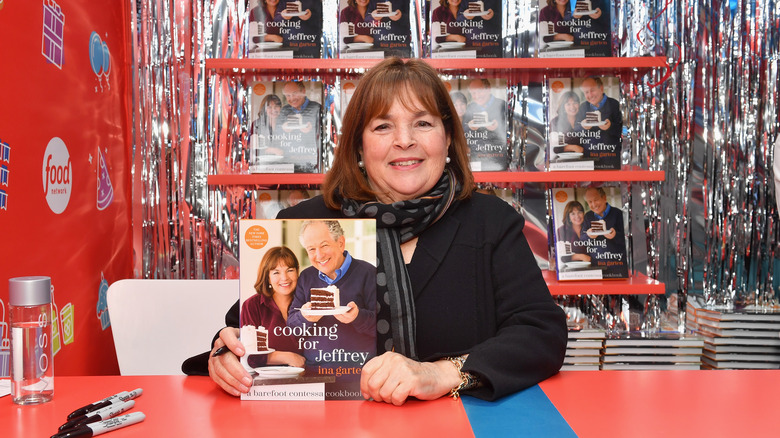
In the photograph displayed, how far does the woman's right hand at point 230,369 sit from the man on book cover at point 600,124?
76.9 inches

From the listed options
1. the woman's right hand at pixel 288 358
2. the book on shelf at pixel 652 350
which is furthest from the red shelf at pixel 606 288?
the woman's right hand at pixel 288 358

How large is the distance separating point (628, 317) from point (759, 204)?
77cm

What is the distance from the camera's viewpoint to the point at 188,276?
288cm

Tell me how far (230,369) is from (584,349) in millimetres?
1881

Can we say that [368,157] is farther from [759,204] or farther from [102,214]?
[759,204]

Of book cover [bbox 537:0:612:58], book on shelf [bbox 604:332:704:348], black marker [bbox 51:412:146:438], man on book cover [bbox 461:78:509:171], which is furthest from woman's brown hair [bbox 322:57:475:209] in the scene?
book on shelf [bbox 604:332:704:348]

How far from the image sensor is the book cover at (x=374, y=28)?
270 centimetres

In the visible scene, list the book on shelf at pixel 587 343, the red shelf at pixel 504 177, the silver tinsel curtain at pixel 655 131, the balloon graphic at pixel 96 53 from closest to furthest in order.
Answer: the balloon graphic at pixel 96 53 → the red shelf at pixel 504 177 → the book on shelf at pixel 587 343 → the silver tinsel curtain at pixel 655 131

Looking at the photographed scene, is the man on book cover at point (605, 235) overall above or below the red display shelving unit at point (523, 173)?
below

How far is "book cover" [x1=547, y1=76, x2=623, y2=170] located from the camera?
106 inches

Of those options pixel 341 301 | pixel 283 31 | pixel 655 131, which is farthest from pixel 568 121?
pixel 341 301

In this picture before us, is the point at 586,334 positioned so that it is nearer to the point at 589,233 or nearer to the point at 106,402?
the point at 589,233

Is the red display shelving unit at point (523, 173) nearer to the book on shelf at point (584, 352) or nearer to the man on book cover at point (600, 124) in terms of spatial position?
the man on book cover at point (600, 124)

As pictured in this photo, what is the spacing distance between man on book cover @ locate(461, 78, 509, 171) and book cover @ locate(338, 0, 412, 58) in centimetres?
35
